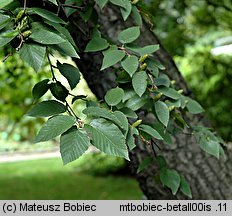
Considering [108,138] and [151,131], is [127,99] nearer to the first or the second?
[151,131]

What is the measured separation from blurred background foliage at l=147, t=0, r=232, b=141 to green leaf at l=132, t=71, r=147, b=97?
9.05ft

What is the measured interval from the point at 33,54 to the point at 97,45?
0.36 m

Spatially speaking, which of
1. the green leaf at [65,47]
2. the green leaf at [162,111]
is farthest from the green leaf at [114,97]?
the green leaf at [65,47]

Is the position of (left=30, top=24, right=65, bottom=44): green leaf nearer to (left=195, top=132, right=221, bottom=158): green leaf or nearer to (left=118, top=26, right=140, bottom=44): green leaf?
(left=118, top=26, right=140, bottom=44): green leaf

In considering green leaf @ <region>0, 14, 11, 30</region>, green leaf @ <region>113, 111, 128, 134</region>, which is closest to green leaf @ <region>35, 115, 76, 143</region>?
green leaf @ <region>113, 111, 128, 134</region>

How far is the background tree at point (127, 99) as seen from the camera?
88 centimetres

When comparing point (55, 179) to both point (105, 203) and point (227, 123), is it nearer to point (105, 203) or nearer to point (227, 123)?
point (227, 123)

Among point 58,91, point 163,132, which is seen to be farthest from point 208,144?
point 58,91

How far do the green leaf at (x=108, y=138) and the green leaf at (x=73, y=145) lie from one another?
0.07 ft

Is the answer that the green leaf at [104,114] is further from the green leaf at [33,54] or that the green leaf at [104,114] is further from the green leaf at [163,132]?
the green leaf at [163,132]

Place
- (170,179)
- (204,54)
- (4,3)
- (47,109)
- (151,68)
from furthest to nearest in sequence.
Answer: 1. (204,54)
2. (170,179)
3. (151,68)
4. (47,109)
5. (4,3)

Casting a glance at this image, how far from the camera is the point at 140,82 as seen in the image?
107 cm

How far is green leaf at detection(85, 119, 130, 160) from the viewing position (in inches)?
34.4

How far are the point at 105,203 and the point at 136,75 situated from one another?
406 mm
